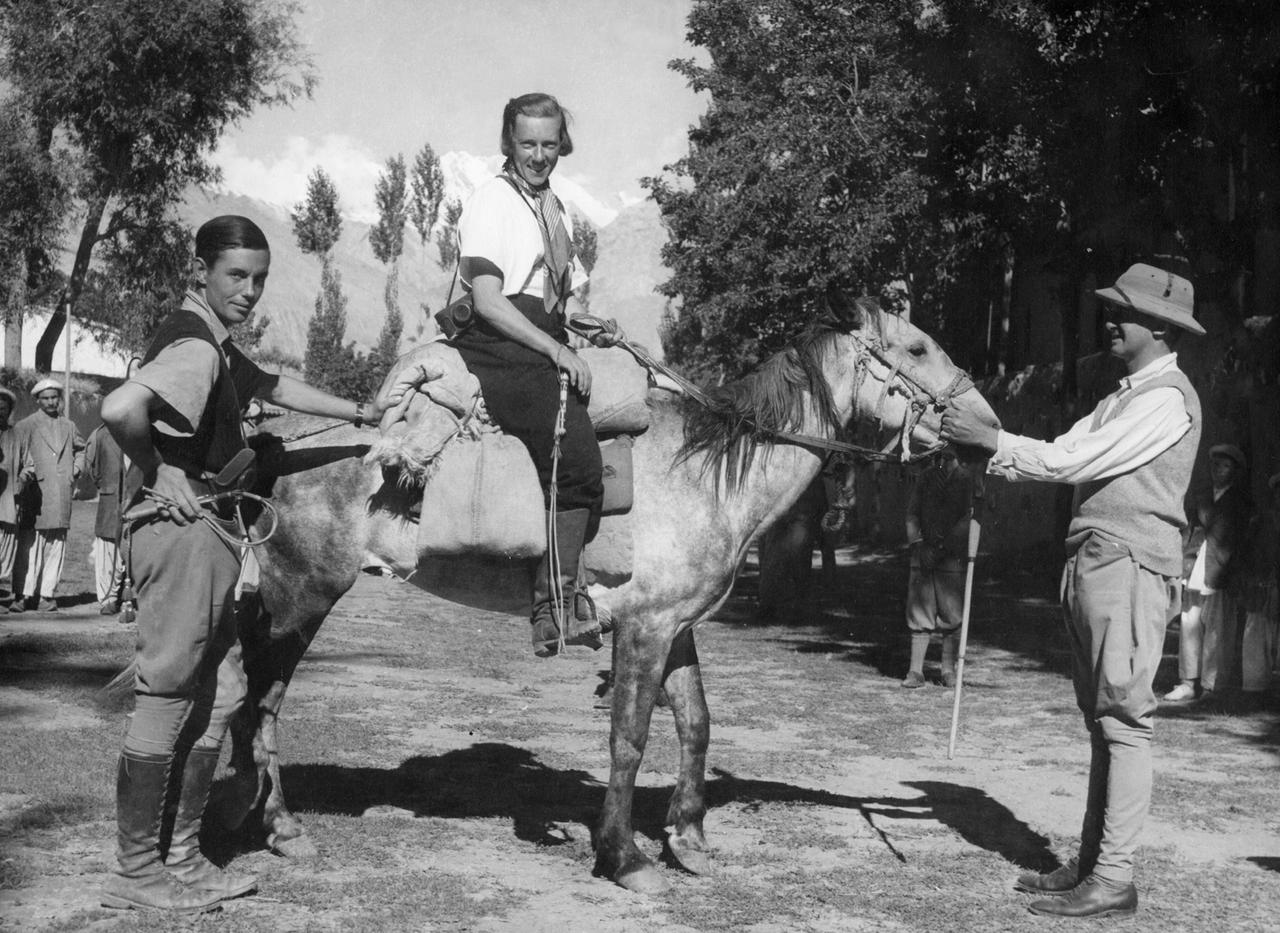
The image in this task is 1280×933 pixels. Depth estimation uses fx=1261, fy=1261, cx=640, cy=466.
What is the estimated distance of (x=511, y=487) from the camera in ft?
18.5

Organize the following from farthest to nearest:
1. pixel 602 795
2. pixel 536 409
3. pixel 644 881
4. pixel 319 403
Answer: pixel 602 795, pixel 319 403, pixel 536 409, pixel 644 881

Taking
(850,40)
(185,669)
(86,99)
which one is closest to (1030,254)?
(850,40)

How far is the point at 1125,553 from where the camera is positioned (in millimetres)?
5289

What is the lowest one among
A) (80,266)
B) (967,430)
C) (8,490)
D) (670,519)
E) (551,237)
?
(8,490)

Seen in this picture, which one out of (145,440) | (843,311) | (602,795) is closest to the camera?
(145,440)

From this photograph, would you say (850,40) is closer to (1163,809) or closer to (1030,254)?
(1030,254)

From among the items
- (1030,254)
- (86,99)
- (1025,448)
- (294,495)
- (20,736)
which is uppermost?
(86,99)

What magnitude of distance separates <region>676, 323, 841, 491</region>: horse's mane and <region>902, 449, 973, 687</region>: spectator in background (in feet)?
18.5

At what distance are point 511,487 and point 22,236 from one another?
115 feet

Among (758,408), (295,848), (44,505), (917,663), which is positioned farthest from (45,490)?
(758,408)

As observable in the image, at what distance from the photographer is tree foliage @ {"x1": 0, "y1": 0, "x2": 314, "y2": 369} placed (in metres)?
33.5

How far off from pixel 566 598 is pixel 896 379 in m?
1.92

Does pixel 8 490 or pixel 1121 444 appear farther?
pixel 8 490

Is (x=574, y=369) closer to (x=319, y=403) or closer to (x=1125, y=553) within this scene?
(x=319, y=403)
